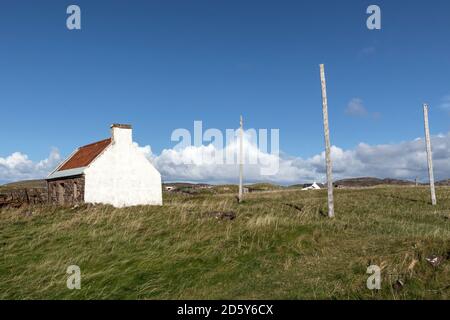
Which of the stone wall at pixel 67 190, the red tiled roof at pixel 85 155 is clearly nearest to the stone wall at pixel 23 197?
the stone wall at pixel 67 190

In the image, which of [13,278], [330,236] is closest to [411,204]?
[330,236]

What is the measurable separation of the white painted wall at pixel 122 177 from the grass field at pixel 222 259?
13943 millimetres

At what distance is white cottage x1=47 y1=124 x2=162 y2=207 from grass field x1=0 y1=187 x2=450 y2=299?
13969 millimetres

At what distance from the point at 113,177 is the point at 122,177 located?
78 cm

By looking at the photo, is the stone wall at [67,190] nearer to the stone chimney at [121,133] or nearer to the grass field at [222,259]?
the stone chimney at [121,133]

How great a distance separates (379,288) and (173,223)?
978 cm

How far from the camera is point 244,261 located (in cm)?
1170

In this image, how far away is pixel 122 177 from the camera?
109ft

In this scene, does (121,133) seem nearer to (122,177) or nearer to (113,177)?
(122,177)

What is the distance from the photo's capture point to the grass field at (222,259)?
930 cm

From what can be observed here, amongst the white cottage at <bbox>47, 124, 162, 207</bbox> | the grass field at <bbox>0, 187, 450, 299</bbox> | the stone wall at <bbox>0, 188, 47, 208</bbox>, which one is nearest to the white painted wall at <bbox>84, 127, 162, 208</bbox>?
the white cottage at <bbox>47, 124, 162, 207</bbox>

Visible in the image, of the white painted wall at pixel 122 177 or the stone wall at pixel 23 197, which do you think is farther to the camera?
the white painted wall at pixel 122 177

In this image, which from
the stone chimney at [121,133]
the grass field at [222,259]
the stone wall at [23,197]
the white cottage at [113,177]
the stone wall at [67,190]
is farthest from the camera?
the stone chimney at [121,133]
